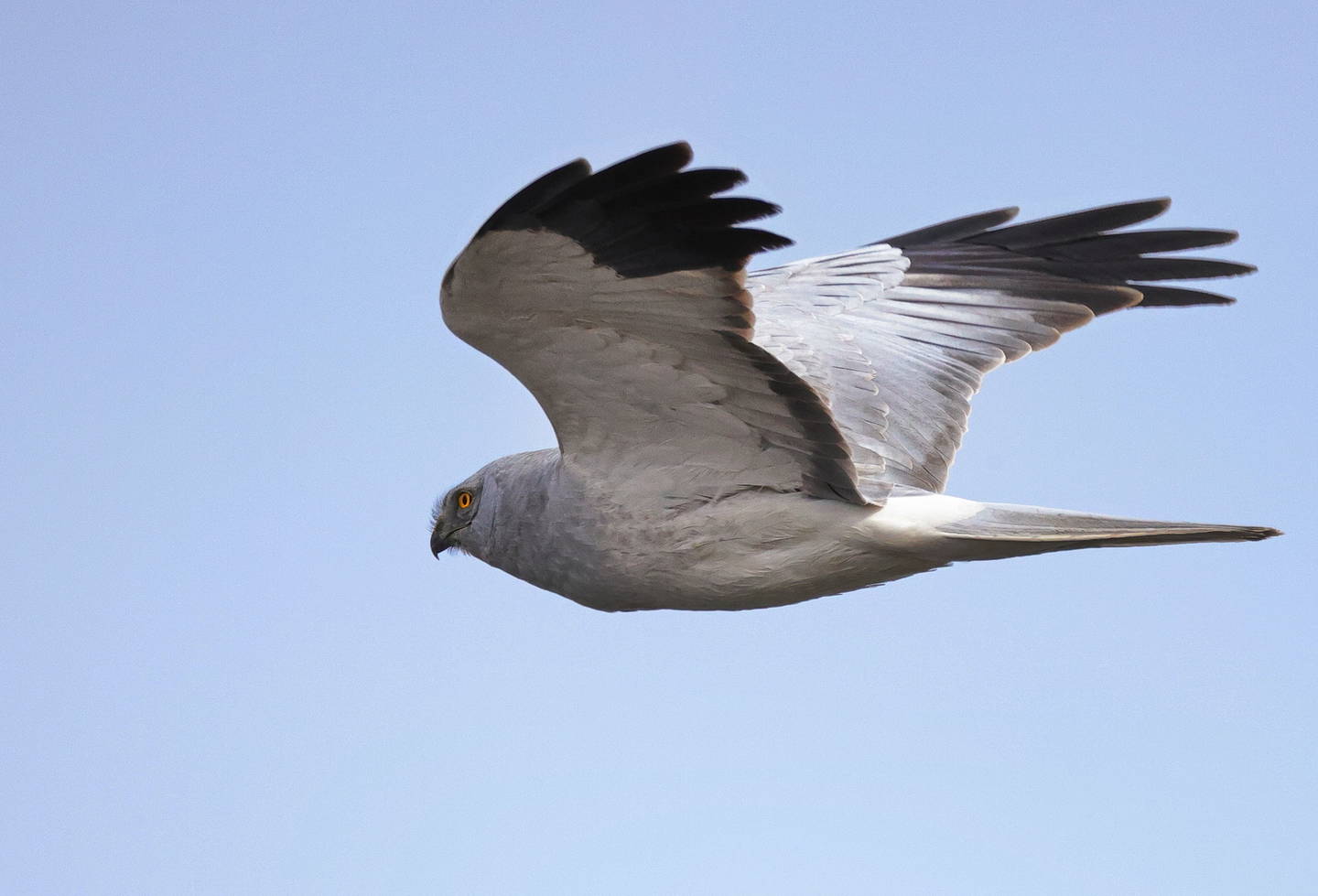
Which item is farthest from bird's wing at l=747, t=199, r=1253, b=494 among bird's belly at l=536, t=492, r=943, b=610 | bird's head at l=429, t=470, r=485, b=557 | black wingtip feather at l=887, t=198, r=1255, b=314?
bird's head at l=429, t=470, r=485, b=557

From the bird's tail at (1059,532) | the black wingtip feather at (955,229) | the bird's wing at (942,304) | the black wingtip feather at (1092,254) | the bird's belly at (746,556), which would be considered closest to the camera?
the bird's tail at (1059,532)

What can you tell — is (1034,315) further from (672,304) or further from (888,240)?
(672,304)

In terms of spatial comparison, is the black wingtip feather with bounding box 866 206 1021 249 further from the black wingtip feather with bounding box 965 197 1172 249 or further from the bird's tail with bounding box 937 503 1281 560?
the bird's tail with bounding box 937 503 1281 560

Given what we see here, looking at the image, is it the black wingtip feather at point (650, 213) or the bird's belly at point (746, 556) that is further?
the bird's belly at point (746, 556)

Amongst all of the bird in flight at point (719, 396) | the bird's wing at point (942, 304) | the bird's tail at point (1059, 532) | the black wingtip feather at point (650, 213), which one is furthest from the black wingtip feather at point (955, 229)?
the black wingtip feather at point (650, 213)

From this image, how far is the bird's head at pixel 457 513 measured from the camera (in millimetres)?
7598

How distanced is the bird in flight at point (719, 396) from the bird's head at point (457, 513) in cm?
1

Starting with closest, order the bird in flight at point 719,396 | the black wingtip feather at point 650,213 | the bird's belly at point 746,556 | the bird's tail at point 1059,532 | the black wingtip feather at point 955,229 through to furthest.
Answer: the black wingtip feather at point 650,213 < the bird in flight at point 719,396 < the bird's tail at point 1059,532 < the bird's belly at point 746,556 < the black wingtip feather at point 955,229

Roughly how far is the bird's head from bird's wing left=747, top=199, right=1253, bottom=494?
1.90 meters

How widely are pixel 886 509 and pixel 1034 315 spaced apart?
2.69m

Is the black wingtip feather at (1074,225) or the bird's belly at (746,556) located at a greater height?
the black wingtip feather at (1074,225)

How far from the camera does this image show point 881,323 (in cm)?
875

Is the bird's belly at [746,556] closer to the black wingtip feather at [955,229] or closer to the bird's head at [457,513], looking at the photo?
the bird's head at [457,513]

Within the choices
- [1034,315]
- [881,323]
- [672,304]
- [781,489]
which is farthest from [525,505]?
[1034,315]
